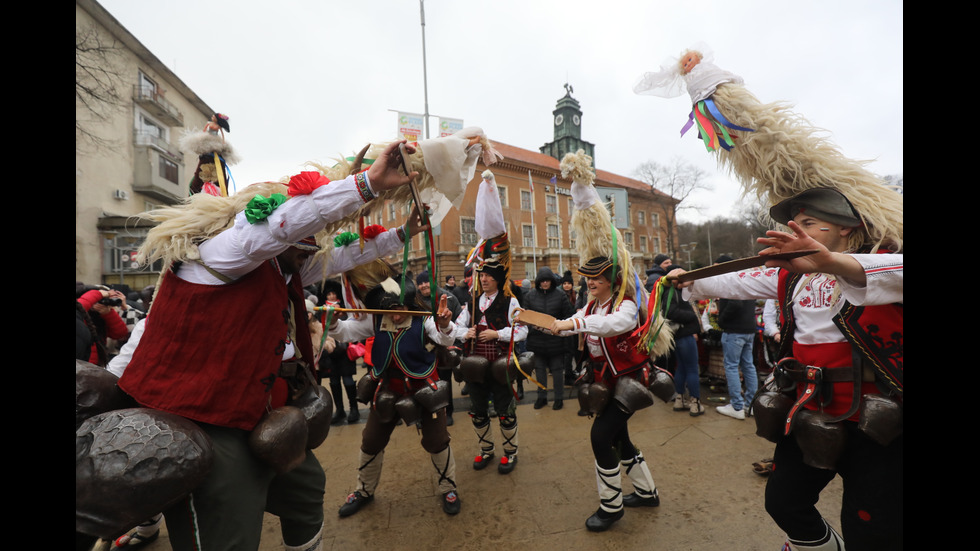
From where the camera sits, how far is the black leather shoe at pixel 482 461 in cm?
367

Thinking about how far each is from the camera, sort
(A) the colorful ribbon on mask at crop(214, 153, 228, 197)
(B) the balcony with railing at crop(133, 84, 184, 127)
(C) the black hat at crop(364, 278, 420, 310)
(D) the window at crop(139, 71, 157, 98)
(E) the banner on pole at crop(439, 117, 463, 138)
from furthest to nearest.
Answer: (D) the window at crop(139, 71, 157, 98)
(B) the balcony with railing at crop(133, 84, 184, 127)
(E) the banner on pole at crop(439, 117, 463, 138)
(C) the black hat at crop(364, 278, 420, 310)
(A) the colorful ribbon on mask at crop(214, 153, 228, 197)

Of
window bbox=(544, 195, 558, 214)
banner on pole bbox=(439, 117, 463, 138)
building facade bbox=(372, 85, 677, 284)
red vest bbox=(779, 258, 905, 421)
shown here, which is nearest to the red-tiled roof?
building facade bbox=(372, 85, 677, 284)

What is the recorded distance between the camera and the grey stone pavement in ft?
8.35

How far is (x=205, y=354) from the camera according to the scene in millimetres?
1414

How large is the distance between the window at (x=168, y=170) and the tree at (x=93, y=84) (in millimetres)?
3023

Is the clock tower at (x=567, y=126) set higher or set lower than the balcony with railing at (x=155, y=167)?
higher

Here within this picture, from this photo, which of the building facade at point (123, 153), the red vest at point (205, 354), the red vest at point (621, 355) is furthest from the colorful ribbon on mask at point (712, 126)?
the building facade at point (123, 153)

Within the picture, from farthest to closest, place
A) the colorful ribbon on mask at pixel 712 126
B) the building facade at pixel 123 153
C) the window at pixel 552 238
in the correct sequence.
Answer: the window at pixel 552 238, the building facade at pixel 123 153, the colorful ribbon on mask at pixel 712 126

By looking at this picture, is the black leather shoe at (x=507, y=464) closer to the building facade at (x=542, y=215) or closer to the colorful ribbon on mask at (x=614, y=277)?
the colorful ribbon on mask at (x=614, y=277)

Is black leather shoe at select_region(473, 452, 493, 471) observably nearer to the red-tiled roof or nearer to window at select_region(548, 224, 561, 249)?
window at select_region(548, 224, 561, 249)

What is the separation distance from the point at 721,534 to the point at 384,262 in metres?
2.91

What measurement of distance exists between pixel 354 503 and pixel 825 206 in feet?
11.2

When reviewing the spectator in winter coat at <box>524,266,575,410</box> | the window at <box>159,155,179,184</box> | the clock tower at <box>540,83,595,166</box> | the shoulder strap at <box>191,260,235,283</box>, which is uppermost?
the clock tower at <box>540,83,595,166</box>

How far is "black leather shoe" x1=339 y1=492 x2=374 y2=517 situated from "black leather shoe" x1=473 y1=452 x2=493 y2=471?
3.24 ft
